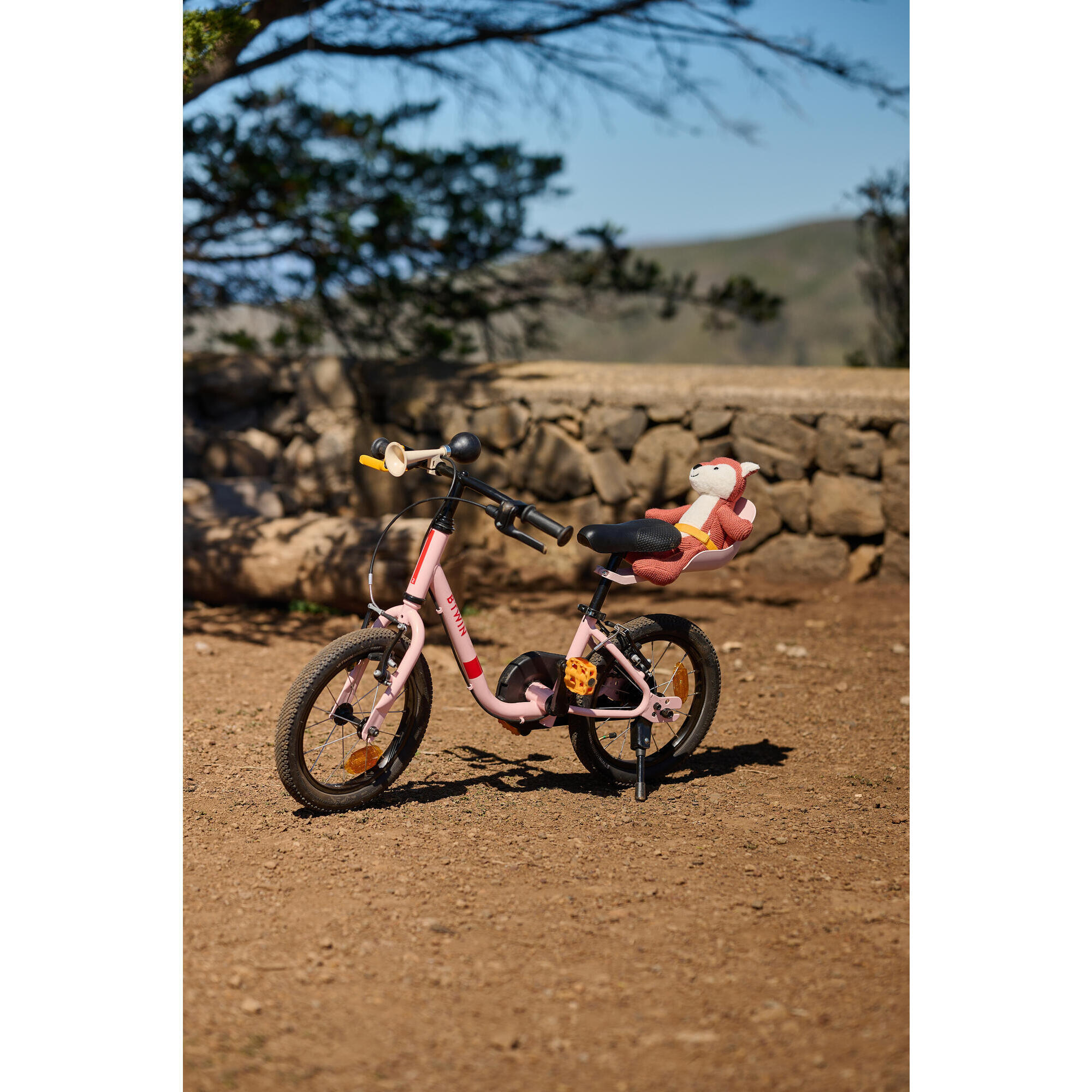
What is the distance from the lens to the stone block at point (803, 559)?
671 centimetres

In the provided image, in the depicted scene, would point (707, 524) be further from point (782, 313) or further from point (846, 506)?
point (782, 313)

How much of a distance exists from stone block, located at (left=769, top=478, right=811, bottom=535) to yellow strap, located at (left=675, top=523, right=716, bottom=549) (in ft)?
11.6

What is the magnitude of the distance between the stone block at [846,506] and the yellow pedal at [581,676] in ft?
12.7

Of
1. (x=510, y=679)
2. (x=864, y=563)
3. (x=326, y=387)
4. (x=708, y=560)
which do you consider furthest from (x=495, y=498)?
(x=326, y=387)

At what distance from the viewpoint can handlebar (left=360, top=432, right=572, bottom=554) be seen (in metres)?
3.06

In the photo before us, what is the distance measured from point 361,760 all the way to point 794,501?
14.1 ft

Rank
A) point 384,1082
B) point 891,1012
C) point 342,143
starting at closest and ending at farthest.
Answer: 1. point 384,1082
2. point 891,1012
3. point 342,143

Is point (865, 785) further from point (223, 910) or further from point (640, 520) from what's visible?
point (223, 910)

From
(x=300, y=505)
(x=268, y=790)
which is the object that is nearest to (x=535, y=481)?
(x=300, y=505)

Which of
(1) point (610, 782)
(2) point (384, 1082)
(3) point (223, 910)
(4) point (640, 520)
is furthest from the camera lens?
(1) point (610, 782)

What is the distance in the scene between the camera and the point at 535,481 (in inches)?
279

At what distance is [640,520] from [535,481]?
3891 mm

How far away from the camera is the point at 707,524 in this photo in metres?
3.28

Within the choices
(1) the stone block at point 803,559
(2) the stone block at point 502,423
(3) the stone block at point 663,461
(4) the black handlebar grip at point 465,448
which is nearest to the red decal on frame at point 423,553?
(4) the black handlebar grip at point 465,448
